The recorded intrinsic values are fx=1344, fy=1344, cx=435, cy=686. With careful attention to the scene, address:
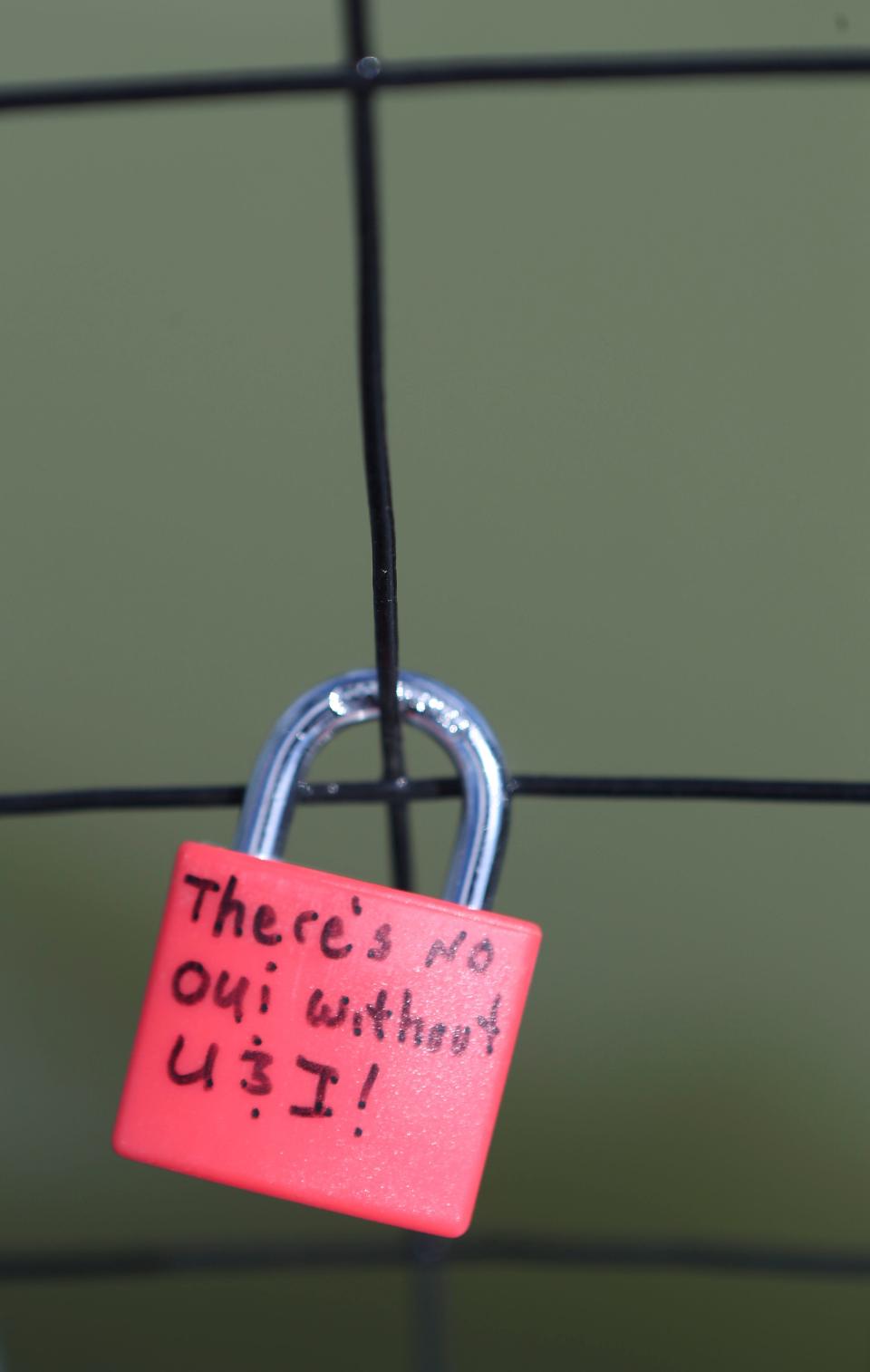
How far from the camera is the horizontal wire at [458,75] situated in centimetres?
38

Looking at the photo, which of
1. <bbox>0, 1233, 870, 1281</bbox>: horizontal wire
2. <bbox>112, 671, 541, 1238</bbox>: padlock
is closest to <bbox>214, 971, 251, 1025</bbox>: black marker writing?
<bbox>112, 671, 541, 1238</bbox>: padlock

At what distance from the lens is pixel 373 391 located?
1.33ft

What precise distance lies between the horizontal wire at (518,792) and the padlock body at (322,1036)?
1.7 inches

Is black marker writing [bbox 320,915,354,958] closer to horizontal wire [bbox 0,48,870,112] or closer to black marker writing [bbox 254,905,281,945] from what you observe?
black marker writing [bbox 254,905,281,945]

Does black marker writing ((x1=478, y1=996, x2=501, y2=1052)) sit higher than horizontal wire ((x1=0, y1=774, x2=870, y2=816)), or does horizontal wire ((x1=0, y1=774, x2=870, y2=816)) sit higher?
horizontal wire ((x1=0, y1=774, x2=870, y2=816))

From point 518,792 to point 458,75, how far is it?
0.80ft

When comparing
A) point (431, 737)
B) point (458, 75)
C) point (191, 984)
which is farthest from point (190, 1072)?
point (458, 75)

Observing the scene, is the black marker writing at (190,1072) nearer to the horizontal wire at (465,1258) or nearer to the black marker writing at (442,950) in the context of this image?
the black marker writing at (442,950)

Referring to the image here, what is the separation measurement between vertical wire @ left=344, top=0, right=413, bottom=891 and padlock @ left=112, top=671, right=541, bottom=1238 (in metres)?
0.06

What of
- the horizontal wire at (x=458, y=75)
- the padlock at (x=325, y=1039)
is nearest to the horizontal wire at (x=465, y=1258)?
the padlock at (x=325, y=1039)

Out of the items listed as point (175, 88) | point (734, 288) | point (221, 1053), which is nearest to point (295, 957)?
point (221, 1053)

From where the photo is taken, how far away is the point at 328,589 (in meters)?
1.65

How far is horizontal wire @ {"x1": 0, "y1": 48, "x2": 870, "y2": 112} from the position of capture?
0.38 m

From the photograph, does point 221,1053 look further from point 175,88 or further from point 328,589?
point 328,589
